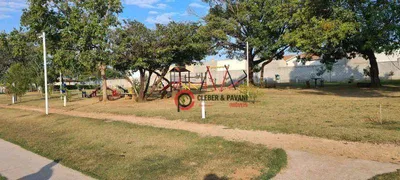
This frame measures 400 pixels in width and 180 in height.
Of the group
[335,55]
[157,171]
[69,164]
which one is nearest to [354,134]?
[157,171]

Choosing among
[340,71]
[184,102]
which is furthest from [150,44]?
[340,71]

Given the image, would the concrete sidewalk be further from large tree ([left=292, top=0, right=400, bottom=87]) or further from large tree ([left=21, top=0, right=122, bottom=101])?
large tree ([left=292, top=0, right=400, bottom=87])

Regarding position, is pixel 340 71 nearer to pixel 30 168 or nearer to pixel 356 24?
pixel 356 24

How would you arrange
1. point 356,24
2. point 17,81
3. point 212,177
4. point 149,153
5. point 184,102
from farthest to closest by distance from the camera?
point 17,81 → point 184,102 → point 356,24 → point 149,153 → point 212,177

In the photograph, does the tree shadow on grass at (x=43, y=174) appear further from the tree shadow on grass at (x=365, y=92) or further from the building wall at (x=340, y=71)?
the building wall at (x=340, y=71)

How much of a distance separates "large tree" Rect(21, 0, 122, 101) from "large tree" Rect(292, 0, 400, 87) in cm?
1137

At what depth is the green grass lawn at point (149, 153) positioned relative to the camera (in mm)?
5719

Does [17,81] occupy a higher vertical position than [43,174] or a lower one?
higher

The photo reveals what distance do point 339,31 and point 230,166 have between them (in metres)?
13.8

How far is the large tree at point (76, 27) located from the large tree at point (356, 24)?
11.4 m

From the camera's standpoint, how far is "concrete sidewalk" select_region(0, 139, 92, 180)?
241 inches

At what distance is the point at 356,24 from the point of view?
17641 mm

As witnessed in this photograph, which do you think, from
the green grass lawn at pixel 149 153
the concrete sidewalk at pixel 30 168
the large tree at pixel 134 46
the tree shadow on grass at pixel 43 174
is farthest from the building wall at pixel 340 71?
the tree shadow on grass at pixel 43 174

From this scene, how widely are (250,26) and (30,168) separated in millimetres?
23571
